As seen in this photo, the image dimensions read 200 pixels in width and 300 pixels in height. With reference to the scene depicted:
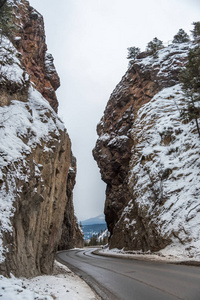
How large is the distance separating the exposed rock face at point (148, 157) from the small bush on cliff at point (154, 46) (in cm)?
143

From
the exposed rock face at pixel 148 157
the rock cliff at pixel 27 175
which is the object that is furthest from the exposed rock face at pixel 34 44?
the rock cliff at pixel 27 175

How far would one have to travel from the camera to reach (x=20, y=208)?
1005 cm

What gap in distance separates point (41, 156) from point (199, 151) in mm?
17497

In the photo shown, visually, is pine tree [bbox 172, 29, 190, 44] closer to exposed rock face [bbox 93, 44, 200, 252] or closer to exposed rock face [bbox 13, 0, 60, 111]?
exposed rock face [bbox 93, 44, 200, 252]

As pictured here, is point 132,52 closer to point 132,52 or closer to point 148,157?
point 132,52

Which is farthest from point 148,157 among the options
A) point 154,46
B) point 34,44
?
point 154,46

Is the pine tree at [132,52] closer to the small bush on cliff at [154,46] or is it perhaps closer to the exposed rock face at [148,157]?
the small bush on cliff at [154,46]

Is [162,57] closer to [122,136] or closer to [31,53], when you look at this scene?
[122,136]

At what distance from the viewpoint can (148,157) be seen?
92.8ft

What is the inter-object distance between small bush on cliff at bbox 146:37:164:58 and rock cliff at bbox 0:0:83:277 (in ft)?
113

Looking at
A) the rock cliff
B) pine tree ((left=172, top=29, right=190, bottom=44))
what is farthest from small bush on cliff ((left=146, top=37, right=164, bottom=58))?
the rock cliff

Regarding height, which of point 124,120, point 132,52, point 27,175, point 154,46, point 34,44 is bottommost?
point 27,175

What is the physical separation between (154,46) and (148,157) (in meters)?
29.5

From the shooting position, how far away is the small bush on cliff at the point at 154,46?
44.9m
